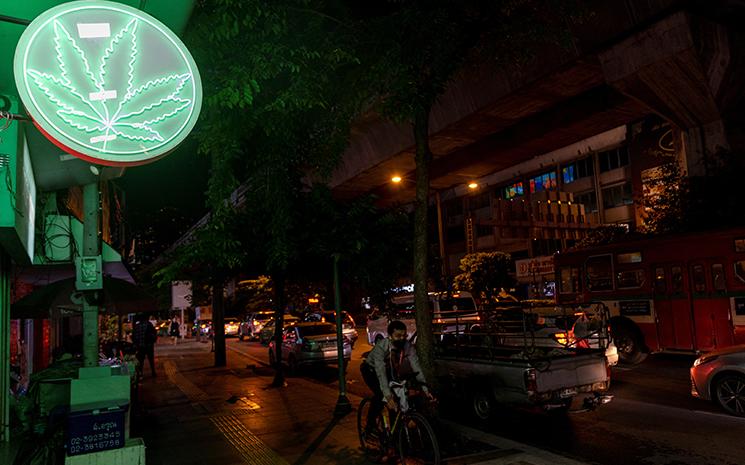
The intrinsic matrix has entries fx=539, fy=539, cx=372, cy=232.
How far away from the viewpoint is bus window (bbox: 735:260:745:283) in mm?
12008

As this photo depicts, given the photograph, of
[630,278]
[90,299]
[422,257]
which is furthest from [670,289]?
[90,299]

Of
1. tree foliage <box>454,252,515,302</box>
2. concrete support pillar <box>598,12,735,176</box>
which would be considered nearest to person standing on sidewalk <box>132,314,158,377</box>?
concrete support pillar <box>598,12,735,176</box>

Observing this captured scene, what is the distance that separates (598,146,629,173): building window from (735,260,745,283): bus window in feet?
77.8

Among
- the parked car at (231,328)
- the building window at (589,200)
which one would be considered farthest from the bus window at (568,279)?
the parked car at (231,328)

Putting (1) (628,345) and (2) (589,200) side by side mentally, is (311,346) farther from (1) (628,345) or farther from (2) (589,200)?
(2) (589,200)

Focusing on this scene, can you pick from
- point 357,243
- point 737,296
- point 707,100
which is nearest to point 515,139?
point 707,100

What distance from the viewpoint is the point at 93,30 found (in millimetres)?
4410

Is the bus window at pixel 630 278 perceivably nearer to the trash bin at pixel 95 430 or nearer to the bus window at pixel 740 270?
the bus window at pixel 740 270

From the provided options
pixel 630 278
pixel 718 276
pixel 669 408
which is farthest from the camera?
pixel 630 278

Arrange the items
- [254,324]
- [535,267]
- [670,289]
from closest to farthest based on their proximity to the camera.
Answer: [670,289] < [535,267] < [254,324]

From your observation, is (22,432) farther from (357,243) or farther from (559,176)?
(559,176)

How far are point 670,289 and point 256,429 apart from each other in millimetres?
10721

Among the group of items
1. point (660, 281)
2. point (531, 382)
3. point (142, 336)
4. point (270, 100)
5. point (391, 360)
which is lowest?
point (531, 382)

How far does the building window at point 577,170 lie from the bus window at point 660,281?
24.0m
